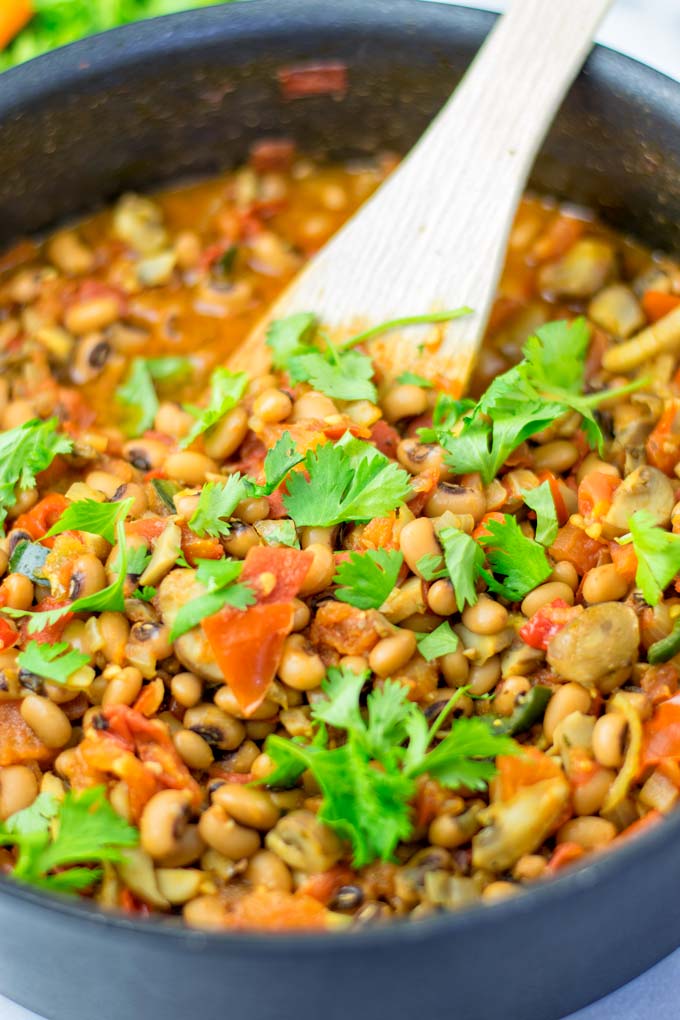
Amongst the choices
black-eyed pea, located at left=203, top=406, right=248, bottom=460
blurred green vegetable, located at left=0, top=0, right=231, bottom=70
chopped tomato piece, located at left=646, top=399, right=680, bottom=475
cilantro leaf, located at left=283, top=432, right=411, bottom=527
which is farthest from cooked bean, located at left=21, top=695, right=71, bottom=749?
blurred green vegetable, located at left=0, top=0, right=231, bottom=70

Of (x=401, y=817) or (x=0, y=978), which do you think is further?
(x=0, y=978)

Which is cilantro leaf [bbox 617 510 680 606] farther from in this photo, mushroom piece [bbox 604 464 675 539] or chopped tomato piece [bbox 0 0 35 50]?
chopped tomato piece [bbox 0 0 35 50]

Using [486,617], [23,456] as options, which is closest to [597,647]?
[486,617]

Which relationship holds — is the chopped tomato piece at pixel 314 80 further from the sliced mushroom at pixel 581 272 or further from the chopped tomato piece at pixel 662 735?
the chopped tomato piece at pixel 662 735

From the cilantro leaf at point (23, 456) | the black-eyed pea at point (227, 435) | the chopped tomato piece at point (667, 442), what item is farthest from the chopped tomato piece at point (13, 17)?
the chopped tomato piece at point (667, 442)

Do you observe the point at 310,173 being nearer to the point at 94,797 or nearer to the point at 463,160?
the point at 463,160

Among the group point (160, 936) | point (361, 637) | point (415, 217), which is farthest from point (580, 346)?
point (160, 936)
